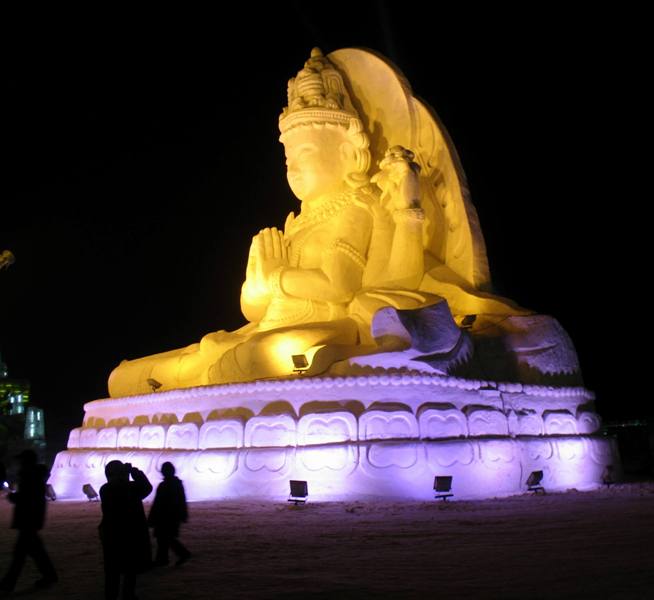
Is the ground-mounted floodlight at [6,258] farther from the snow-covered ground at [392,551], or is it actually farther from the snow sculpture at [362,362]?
the snow-covered ground at [392,551]

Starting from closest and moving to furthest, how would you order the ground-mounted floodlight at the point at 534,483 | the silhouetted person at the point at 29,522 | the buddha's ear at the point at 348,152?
the silhouetted person at the point at 29,522, the ground-mounted floodlight at the point at 534,483, the buddha's ear at the point at 348,152

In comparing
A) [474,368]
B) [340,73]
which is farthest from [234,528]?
[340,73]

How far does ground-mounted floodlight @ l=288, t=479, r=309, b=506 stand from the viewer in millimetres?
6484

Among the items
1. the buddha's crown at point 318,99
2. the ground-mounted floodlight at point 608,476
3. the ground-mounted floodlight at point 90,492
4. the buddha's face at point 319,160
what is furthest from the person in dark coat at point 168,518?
the buddha's crown at point 318,99

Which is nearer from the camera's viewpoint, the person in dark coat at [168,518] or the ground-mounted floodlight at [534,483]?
the person in dark coat at [168,518]

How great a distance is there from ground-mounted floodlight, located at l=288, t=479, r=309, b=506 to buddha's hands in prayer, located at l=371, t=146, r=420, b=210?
3.89m

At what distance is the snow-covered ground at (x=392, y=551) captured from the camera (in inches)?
126

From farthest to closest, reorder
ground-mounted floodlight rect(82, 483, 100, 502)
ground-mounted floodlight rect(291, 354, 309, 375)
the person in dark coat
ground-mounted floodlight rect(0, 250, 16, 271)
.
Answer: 1. ground-mounted floodlight rect(0, 250, 16, 271)
2. ground-mounted floodlight rect(82, 483, 100, 502)
3. ground-mounted floodlight rect(291, 354, 309, 375)
4. the person in dark coat

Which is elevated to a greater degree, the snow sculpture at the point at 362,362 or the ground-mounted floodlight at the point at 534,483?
the snow sculpture at the point at 362,362

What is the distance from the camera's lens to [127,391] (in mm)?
9359

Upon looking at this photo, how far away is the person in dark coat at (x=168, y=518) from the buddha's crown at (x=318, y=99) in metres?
6.84

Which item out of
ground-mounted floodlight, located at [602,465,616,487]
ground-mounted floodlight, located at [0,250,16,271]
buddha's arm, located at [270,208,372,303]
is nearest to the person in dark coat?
buddha's arm, located at [270,208,372,303]

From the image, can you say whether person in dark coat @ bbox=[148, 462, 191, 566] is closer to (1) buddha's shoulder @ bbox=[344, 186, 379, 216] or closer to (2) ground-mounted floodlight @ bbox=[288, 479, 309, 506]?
(2) ground-mounted floodlight @ bbox=[288, 479, 309, 506]

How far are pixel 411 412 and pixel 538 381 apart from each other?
2.18 metres
